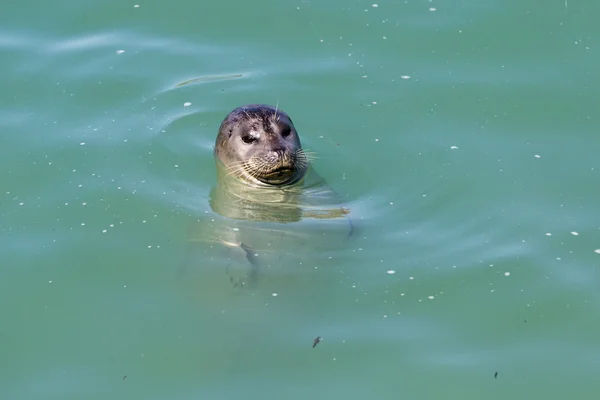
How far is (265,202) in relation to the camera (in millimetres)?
8000

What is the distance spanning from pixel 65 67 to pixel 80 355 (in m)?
4.34

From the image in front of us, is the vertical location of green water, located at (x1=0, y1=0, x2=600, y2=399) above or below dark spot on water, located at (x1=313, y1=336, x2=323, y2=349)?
above

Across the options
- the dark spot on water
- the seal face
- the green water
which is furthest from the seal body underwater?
the dark spot on water

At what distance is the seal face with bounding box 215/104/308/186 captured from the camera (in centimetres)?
790

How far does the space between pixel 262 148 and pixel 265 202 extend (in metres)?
0.43

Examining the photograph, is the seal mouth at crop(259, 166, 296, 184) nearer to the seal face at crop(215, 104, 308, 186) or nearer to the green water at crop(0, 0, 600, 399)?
the seal face at crop(215, 104, 308, 186)

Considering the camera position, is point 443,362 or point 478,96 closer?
point 443,362

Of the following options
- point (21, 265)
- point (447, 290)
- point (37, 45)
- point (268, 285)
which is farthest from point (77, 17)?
point (447, 290)

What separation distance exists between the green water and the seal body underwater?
0.14 meters

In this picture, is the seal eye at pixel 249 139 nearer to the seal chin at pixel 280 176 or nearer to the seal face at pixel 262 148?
the seal face at pixel 262 148

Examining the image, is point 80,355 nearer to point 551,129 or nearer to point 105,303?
point 105,303

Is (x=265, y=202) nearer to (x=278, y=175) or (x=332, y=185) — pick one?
(x=278, y=175)

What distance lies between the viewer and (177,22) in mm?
10617

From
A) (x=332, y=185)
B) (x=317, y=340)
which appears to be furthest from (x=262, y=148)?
(x=317, y=340)
